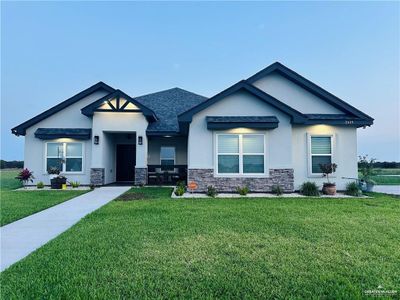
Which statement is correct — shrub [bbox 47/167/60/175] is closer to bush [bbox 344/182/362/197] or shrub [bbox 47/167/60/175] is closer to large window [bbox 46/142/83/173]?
large window [bbox 46/142/83/173]

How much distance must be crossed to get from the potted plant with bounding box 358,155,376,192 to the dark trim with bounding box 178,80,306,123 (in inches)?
186

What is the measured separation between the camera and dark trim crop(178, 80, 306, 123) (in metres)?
11.6

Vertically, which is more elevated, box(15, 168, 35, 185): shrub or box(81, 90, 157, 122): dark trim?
box(81, 90, 157, 122): dark trim

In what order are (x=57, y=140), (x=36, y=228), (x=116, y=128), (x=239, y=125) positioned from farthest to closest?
(x=57, y=140) < (x=116, y=128) < (x=239, y=125) < (x=36, y=228)

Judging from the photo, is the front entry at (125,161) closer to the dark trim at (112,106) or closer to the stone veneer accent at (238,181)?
the dark trim at (112,106)

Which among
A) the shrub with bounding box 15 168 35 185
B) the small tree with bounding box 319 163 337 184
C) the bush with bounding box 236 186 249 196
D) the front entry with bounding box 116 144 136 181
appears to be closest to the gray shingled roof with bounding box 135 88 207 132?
the front entry with bounding box 116 144 136 181

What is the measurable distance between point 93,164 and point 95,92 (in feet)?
15.6

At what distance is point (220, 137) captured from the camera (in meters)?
11.9

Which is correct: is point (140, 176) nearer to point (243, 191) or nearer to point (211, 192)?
point (211, 192)

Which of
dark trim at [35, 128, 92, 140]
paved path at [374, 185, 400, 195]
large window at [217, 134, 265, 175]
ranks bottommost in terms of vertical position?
paved path at [374, 185, 400, 195]

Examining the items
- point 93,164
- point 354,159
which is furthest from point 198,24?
point 354,159

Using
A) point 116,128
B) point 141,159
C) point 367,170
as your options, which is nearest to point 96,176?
point 141,159

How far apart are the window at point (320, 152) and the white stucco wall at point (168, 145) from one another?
26.7ft

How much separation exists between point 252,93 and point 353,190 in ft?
22.1
